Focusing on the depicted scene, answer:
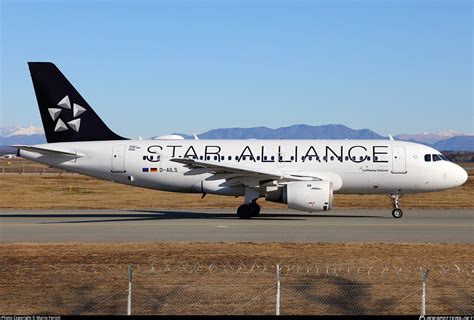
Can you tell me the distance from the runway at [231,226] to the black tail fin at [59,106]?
4.54 meters

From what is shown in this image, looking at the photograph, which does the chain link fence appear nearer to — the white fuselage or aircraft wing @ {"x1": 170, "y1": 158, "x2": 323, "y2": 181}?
aircraft wing @ {"x1": 170, "y1": 158, "x2": 323, "y2": 181}

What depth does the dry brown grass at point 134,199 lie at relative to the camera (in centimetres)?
5028

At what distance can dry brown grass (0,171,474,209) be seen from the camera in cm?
5028

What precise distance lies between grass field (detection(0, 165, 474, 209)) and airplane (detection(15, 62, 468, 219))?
29.4 feet

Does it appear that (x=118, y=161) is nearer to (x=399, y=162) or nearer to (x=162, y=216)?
(x=162, y=216)

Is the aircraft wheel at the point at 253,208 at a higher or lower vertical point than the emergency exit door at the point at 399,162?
lower

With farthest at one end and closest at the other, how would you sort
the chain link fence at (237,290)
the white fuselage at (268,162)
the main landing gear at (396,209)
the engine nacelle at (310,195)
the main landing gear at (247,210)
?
the main landing gear at (396,209), the white fuselage at (268,162), the main landing gear at (247,210), the engine nacelle at (310,195), the chain link fence at (237,290)

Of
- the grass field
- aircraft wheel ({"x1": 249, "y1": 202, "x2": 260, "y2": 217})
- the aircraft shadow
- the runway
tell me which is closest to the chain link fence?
the runway

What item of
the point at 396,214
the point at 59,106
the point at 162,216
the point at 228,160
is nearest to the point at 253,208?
the point at 228,160

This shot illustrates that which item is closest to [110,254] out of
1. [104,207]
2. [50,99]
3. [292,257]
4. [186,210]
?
[292,257]

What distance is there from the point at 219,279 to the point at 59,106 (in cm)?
2406

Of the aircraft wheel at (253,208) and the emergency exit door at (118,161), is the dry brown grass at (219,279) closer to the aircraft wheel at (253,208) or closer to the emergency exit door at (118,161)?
the aircraft wheel at (253,208)

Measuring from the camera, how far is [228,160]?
40.2m

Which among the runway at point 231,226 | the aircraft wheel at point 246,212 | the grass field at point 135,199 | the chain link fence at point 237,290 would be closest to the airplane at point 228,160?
the aircraft wheel at point 246,212
